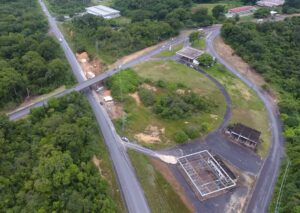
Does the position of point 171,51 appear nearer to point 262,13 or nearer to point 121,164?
point 262,13

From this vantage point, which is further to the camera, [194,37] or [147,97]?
[194,37]

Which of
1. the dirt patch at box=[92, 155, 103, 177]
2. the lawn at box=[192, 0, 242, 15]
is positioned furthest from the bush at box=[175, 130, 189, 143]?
the lawn at box=[192, 0, 242, 15]

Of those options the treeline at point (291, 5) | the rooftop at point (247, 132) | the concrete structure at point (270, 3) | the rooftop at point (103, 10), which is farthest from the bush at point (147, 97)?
the concrete structure at point (270, 3)

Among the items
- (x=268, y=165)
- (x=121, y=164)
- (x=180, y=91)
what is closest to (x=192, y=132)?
(x=268, y=165)

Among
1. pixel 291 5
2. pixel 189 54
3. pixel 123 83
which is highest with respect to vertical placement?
pixel 291 5

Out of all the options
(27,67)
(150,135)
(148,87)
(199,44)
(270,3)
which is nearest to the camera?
(150,135)

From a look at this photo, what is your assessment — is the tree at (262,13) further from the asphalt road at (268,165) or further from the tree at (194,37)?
the asphalt road at (268,165)
